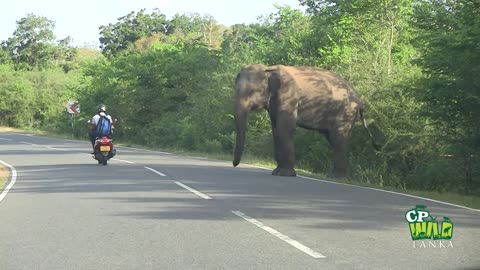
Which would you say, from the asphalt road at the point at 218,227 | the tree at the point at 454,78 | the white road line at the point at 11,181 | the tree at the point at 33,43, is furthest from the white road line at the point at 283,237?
the tree at the point at 33,43

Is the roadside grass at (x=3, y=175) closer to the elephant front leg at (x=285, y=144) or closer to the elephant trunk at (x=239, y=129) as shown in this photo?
the elephant trunk at (x=239, y=129)

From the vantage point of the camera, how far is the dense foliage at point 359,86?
16.7 m

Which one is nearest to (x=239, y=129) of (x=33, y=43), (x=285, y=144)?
(x=285, y=144)

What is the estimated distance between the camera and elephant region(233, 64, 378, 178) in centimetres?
1738

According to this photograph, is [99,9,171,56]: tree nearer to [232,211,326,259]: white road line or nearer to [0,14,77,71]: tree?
[0,14,77,71]: tree

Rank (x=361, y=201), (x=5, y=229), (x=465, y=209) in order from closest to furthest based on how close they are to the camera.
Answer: (x=5, y=229)
(x=465, y=209)
(x=361, y=201)

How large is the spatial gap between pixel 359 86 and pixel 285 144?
22.7ft

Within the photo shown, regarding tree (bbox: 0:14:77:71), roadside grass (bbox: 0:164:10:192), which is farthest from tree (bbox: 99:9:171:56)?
roadside grass (bbox: 0:164:10:192)

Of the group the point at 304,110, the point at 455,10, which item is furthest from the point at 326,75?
the point at 455,10

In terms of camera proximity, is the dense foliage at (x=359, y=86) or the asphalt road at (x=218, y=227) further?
the dense foliage at (x=359, y=86)

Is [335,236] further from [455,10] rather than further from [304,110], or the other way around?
[455,10]

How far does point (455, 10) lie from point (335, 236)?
12.0 metres

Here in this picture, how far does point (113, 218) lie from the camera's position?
9.97 meters

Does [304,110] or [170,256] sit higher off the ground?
[304,110]
